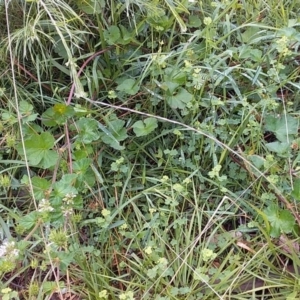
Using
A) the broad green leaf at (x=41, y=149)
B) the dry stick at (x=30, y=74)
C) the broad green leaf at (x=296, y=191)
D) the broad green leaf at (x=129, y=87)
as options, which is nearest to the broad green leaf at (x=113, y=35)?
the broad green leaf at (x=129, y=87)

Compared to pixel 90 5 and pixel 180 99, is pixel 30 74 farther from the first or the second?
pixel 180 99

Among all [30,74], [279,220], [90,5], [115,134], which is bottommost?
[279,220]

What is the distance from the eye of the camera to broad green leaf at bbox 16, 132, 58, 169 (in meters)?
1.41

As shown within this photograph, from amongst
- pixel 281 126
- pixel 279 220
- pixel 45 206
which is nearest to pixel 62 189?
pixel 45 206

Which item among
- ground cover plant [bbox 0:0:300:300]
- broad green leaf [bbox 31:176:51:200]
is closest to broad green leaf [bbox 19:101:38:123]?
ground cover plant [bbox 0:0:300:300]

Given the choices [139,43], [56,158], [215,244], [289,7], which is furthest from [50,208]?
[289,7]

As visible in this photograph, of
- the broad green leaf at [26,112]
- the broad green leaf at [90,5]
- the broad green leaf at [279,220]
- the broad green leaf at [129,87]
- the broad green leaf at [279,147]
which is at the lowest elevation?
the broad green leaf at [279,220]

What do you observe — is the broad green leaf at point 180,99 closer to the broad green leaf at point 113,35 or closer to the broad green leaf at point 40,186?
the broad green leaf at point 113,35

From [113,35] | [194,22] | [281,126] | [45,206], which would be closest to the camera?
[45,206]

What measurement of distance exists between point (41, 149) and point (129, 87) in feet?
1.18

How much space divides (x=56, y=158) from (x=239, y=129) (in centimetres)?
54

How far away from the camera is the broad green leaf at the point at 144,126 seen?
1522 millimetres

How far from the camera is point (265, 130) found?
1586 millimetres

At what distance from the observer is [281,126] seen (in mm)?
1514
